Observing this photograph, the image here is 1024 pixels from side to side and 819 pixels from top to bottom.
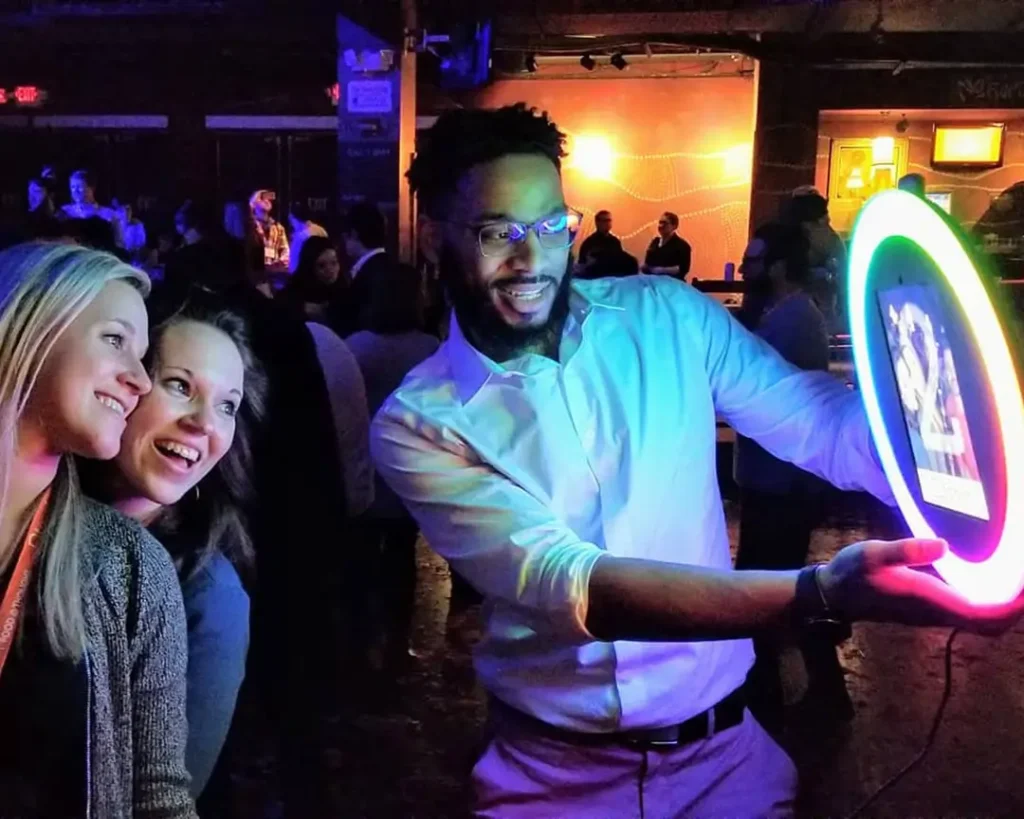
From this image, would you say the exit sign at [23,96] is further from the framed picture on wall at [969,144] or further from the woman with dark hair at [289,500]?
the woman with dark hair at [289,500]

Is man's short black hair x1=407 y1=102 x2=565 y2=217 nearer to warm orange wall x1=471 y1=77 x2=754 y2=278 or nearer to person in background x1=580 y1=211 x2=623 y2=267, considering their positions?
person in background x1=580 y1=211 x2=623 y2=267

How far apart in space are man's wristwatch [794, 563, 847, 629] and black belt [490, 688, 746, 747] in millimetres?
482

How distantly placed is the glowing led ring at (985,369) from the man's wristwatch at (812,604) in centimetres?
14

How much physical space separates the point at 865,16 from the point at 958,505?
398 inches

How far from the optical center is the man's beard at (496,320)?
172cm

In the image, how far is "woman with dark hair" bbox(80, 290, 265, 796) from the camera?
1.78 metres

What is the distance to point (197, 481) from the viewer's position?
1894 millimetres

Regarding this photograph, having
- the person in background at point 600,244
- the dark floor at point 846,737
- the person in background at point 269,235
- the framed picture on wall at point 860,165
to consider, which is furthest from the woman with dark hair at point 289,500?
the framed picture on wall at point 860,165

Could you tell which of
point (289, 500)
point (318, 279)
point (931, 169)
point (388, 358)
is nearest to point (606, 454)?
point (289, 500)

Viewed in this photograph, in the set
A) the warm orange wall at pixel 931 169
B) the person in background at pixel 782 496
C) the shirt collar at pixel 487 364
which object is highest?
the warm orange wall at pixel 931 169

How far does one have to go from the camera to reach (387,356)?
435 centimetres

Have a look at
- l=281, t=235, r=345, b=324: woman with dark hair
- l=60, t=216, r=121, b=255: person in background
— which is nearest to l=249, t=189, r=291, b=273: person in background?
l=281, t=235, r=345, b=324: woman with dark hair

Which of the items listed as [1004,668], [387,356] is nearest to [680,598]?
[387,356]

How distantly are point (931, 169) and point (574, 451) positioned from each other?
10.8 m
